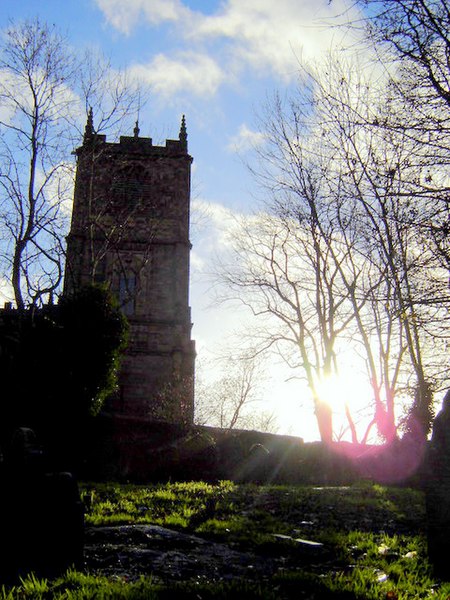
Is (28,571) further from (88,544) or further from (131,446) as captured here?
(131,446)

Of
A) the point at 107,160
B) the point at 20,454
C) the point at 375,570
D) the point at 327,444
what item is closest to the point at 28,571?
the point at 20,454

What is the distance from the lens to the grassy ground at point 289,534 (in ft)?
15.8


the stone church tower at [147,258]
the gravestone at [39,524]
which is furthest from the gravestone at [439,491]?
the stone church tower at [147,258]

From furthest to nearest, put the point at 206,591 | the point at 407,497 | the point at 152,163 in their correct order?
the point at 152,163
the point at 407,497
the point at 206,591

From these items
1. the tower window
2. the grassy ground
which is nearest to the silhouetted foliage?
the grassy ground

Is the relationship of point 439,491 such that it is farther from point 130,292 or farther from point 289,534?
point 130,292

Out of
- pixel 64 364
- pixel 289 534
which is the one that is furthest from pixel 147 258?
pixel 289 534

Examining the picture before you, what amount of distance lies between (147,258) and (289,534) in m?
20.4

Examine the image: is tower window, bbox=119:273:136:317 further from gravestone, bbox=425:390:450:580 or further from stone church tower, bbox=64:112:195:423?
gravestone, bbox=425:390:450:580

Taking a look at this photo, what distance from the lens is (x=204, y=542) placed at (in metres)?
6.82

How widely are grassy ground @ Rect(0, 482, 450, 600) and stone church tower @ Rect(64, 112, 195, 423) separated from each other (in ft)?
45.8

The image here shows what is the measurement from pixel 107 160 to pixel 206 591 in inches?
1181

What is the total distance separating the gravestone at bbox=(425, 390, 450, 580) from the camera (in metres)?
6.17

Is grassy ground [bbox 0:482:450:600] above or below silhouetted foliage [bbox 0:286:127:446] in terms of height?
below
